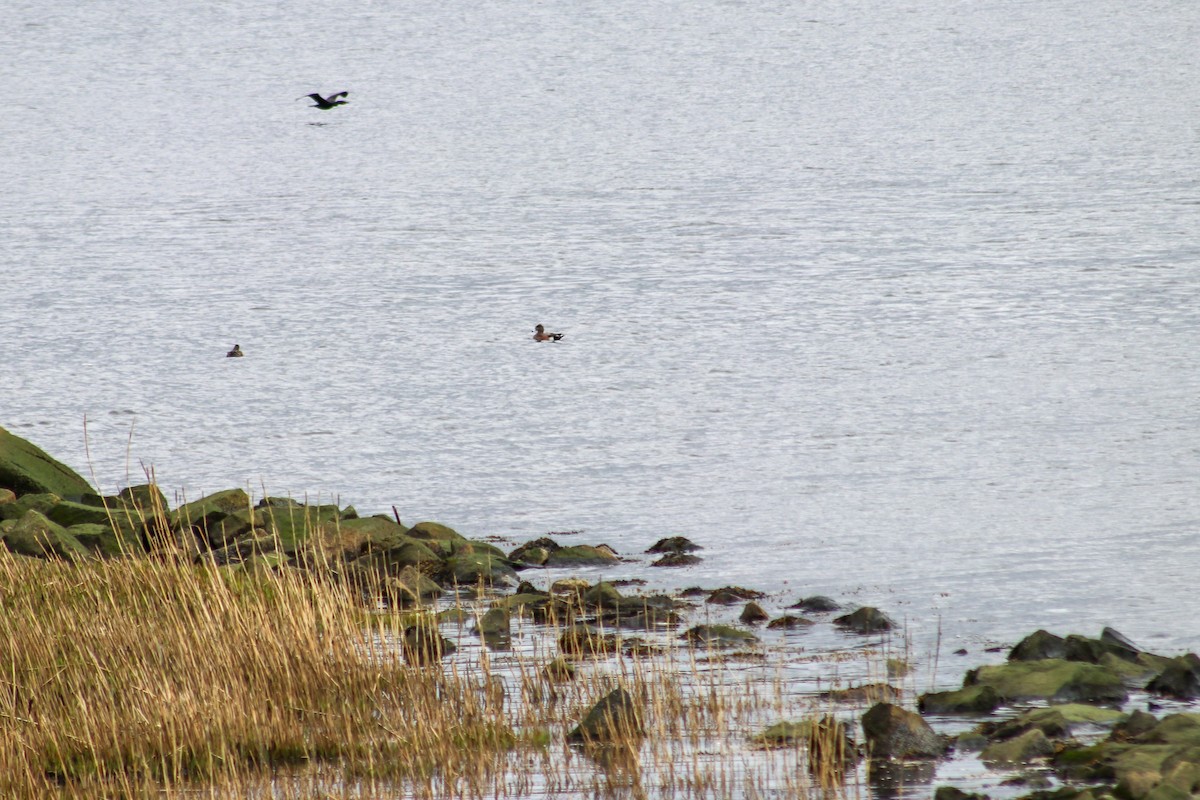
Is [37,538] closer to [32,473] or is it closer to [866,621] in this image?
[32,473]

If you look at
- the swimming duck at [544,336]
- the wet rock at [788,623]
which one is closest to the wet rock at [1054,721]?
the wet rock at [788,623]

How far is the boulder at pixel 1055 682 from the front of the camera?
1101 centimetres

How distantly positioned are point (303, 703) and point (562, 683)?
1.77 meters

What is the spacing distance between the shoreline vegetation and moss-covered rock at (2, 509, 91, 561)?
1.84 meters

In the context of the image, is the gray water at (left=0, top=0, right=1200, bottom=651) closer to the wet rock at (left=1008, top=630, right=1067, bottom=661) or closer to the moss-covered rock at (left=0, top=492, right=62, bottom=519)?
the moss-covered rock at (left=0, top=492, right=62, bottom=519)

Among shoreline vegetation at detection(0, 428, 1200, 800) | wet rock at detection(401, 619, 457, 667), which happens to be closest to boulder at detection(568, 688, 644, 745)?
shoreline vegetation at detection(0, 428, 1200, 800)

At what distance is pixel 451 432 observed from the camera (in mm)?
25188

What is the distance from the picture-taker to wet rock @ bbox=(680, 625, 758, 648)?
12828mm

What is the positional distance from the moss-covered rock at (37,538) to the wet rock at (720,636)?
17.0 ft

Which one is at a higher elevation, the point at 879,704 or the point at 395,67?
the point at 395,67

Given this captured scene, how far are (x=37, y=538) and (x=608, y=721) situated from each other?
6673mm

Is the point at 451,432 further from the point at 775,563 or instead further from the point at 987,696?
the point at 987,696

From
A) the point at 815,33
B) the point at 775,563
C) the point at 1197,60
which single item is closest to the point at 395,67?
the point at 815,33

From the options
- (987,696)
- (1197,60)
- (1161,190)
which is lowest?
(987,696)
